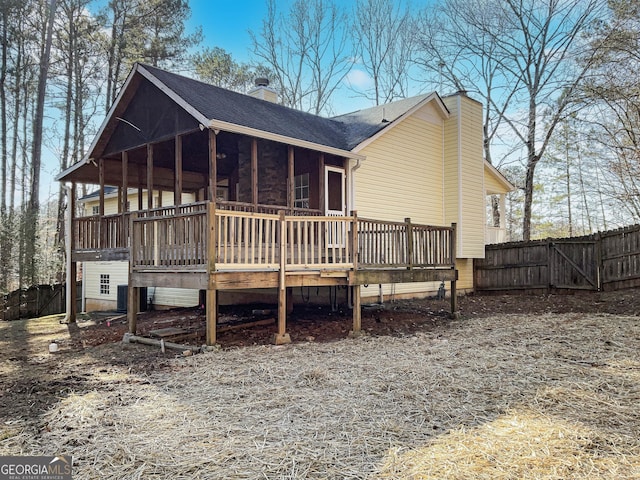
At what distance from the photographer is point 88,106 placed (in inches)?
894

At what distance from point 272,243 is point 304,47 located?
70.7ft

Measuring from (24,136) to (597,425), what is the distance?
2618cm

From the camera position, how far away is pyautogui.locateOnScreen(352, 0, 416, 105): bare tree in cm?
2502

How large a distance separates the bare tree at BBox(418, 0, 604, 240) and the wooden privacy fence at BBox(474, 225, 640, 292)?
20.6 feet

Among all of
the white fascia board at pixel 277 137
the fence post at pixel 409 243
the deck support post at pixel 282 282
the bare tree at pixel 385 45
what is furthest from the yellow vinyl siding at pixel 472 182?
the bare tree at pixel 385 45

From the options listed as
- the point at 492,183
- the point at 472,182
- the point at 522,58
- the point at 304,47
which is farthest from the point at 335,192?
the point at 304,47

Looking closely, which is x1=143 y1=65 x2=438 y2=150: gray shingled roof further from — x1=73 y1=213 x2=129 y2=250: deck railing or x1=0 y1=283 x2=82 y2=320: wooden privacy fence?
x1=0 y1=283 x2=82 y2=320: wooden privacy fence

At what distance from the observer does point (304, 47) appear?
26391 mm

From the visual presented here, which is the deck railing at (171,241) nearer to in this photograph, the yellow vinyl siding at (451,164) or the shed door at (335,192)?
the shed door at (335,192)

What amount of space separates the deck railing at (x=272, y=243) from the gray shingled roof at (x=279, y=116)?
2.22 metres

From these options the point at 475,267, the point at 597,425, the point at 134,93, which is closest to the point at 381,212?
the point at 475,267

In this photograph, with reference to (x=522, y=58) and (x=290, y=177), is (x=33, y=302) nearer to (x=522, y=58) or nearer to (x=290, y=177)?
(x=290, y=177)

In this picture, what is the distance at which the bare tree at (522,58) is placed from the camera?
20266 mm

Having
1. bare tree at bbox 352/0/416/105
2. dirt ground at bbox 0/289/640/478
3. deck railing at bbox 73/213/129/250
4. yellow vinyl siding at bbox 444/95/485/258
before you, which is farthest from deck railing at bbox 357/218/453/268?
bare tree at bbox 352/0/416/105
